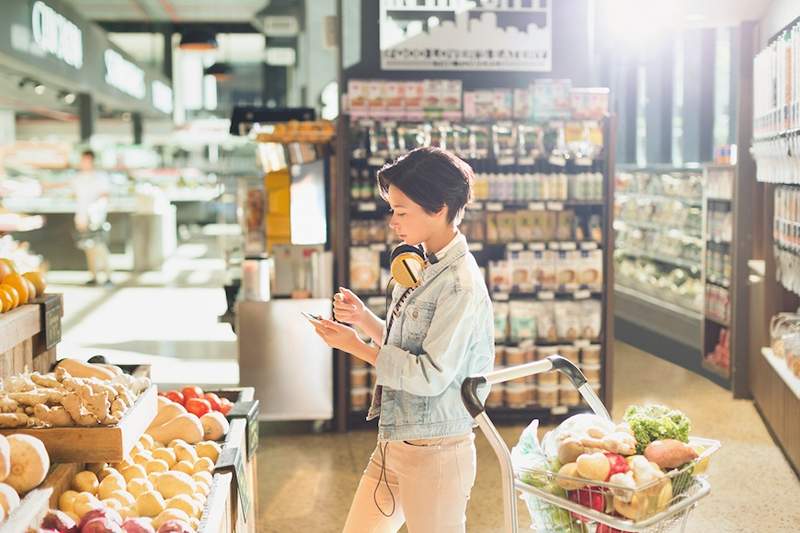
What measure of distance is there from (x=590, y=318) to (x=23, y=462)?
4.85m

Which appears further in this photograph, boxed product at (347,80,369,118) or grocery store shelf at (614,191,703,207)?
grocery store shelf at (614,191,703,207)

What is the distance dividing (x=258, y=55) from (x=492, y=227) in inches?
937

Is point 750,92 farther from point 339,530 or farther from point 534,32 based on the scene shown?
point 339,530

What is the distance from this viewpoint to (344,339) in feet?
8.75

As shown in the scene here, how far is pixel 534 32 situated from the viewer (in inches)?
279

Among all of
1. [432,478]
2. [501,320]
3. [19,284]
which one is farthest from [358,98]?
[432,478]

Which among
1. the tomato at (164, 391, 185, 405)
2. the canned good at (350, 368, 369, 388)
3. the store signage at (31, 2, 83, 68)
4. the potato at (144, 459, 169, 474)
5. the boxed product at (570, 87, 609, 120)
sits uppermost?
the store signage at (31, 2, 83, 68)

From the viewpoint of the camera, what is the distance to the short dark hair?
266 centimetres

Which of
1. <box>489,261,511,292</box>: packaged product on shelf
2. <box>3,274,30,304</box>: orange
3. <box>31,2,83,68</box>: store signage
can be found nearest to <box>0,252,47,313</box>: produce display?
<box>3,274,30,304</box>: orange

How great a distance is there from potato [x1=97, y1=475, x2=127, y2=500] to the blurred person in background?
12.8 m

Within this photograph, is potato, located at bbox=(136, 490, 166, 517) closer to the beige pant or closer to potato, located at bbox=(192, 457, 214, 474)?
potato, located at bbox=(192, 457, 214, 474)

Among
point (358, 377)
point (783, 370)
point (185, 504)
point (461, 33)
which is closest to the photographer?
point (185, 504)

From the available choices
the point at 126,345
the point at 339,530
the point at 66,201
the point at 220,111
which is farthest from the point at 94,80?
the point at 220,111

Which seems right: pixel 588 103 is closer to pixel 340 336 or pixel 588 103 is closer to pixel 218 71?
pixel 340 336
